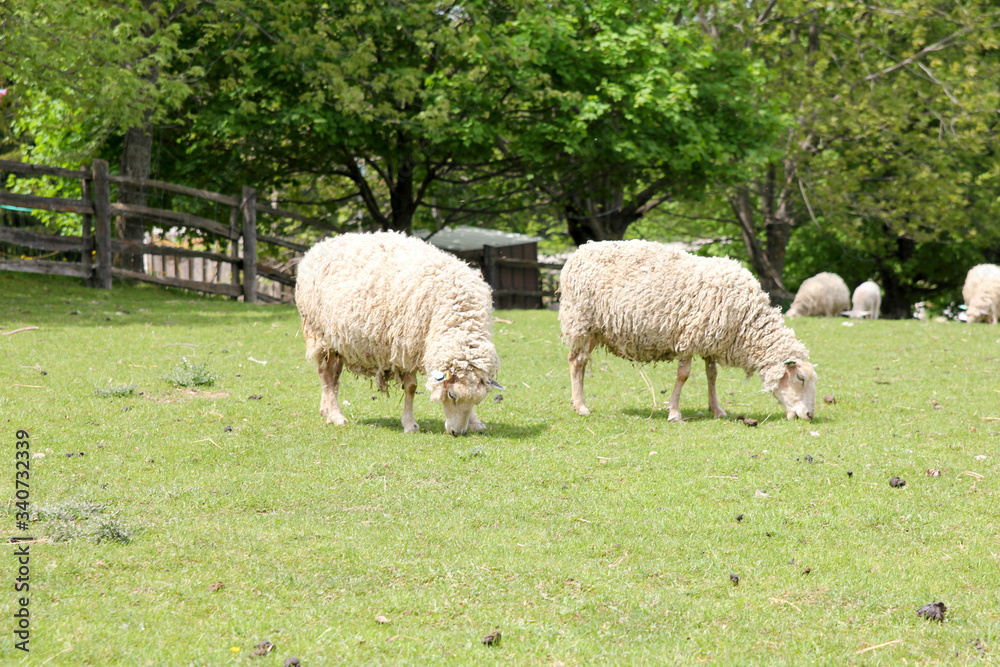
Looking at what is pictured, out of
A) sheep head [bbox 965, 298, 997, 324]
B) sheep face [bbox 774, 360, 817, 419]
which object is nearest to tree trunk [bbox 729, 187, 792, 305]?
sheep head [bbox 965, 298, 997, 324]

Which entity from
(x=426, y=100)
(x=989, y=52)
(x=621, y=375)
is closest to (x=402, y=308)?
(x=621, y=375)

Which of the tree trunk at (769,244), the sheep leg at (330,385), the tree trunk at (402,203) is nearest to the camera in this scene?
the sheep leg at (330,385)

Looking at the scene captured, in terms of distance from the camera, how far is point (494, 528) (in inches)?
224

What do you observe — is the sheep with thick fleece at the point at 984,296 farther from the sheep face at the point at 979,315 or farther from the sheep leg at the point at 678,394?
the sheep leg at the point at 678,394

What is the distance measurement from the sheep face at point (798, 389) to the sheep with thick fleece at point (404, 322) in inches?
127

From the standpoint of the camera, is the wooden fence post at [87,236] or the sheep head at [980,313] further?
the sheep head at [980,313]

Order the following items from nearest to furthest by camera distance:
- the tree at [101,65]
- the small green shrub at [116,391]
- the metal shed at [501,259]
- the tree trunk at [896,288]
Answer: the small green shrub at [116,391]
the tree at [101,65]
the metal shed at [501,259]
the tree trunk at [896,288]

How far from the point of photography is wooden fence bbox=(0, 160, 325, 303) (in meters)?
17.0

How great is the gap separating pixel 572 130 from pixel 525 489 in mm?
15290

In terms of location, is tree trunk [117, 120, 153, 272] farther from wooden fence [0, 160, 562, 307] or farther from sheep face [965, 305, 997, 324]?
sheep face [965, 305, 997, 324]

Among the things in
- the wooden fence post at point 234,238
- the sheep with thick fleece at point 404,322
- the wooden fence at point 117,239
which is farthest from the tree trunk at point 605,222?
the sheep with thick fleece at point 404,322

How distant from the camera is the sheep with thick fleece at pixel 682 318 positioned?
30.5 feet

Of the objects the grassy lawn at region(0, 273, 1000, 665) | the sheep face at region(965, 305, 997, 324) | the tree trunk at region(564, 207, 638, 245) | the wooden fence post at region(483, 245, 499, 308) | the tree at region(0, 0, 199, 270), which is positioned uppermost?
the tree at region(0, 0, 199, 270)

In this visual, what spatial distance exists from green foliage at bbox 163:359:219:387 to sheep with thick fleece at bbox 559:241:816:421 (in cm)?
413
